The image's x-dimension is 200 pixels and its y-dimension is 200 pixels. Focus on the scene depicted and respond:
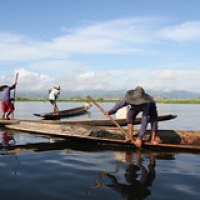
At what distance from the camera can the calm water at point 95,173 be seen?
5.30m

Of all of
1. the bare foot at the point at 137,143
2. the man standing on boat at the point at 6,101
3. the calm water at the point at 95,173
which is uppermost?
the man standing on boat at the point at 6,101

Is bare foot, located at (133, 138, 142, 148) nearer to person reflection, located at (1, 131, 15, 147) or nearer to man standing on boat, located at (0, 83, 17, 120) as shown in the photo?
person reflection, located at (1, 131, 15, 147)

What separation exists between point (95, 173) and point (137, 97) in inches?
119

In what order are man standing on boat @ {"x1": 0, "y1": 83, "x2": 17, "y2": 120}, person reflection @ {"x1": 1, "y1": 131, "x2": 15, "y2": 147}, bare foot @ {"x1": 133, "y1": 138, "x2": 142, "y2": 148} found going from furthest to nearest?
1. man standing on boat @ {"x1": 0, "y1": 83, "x2": 17, "y2": 120}
2. person reflection @ {"x1": 1, "y1": 131, "x2": 15, "y2": 147}
3. bare foot @ {"x1": 133, "y1": 138, "x2": 142, "y2": 148}

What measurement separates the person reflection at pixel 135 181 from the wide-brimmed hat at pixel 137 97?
5.67 ft

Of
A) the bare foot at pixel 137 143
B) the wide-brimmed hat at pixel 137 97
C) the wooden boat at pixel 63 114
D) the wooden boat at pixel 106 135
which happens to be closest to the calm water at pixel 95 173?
the bare foot at pixel 137 143

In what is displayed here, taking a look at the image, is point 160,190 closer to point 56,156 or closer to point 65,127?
point 56,156

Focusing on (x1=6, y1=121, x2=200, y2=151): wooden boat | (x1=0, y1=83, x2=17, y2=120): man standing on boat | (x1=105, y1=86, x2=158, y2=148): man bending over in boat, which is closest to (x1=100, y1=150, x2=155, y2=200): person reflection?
(x1=105, y1=86, x2=158, y2=148): man bending over in boat

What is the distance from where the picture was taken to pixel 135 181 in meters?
6.02

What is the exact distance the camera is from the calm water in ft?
17.4

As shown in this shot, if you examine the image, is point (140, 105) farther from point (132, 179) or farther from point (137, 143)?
point (132, 179)

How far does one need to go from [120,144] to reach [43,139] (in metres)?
3.58

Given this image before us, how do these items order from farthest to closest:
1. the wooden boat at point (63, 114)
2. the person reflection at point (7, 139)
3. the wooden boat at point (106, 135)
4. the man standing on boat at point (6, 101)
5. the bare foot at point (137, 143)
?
the wooden boat at point (63, 114), the man standing on boat at point (6, 101), the person reflection at point (7, 139), the wooden boat at point (106, 135), the bare foot at point (137, 143)

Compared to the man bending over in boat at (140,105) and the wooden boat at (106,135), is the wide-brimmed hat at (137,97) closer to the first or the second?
the man bending over in boat at (140,105)
